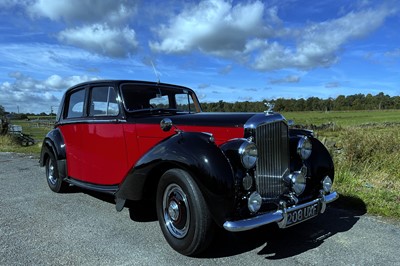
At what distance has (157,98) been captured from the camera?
5453 mm

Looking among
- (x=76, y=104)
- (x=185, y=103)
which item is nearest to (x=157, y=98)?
(x=185, y=103)

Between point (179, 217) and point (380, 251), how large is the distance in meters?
2.11

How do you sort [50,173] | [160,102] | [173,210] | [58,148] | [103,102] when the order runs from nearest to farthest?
1. [173,210]
2. [103,102]
3. [160,102]
4. [58,148]
5. [50,173]

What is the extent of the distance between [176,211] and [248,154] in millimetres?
963

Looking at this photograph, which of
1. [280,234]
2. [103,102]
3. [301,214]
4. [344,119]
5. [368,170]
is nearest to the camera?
[301,214]

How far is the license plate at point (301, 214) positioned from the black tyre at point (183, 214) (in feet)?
2.54

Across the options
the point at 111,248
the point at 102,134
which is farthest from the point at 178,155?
the point at 102,134

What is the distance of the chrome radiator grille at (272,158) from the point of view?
3.77m

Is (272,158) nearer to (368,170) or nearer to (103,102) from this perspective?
(103,102)

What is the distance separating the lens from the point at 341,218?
4.88m

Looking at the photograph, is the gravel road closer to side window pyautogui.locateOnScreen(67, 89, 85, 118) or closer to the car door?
the car door

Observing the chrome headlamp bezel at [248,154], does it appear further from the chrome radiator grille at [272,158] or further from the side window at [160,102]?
the side window at [160,102]

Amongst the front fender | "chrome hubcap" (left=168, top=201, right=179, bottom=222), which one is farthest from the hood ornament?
"chrome hubcap" (left=168, top=201, right=179, bottom=222)

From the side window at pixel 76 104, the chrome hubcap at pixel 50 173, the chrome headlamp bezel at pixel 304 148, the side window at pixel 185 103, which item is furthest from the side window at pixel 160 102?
the chrome hubcap at pixel 50 173
